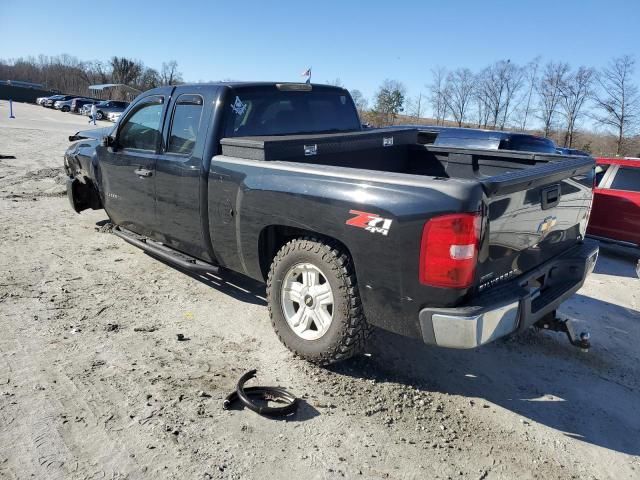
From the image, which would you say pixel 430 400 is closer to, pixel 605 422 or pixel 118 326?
pixel 605 422

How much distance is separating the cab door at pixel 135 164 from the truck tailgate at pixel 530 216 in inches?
125

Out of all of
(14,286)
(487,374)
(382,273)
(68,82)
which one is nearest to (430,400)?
(487,374)

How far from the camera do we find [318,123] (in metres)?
4.98

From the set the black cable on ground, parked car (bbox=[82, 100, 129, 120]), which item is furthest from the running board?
parked car (bbox=[82, 100, 129, 120])

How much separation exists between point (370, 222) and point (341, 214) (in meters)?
0.23

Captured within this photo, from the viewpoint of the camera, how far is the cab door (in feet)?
15.6

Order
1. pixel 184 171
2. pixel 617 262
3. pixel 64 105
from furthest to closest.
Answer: pixel 64 105 < pixel 617 262 < pixel 184 171

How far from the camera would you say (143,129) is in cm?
498

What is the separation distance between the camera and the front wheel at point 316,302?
316 centimetres

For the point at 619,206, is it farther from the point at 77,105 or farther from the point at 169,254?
the point at 77,105

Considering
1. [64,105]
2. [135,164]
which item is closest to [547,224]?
[135,164]

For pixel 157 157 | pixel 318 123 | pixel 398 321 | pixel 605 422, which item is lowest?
pixel 605 422

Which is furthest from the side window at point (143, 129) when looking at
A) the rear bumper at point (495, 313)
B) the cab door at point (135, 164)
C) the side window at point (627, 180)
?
the side window at point (627, 180)

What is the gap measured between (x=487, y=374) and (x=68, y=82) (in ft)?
373
